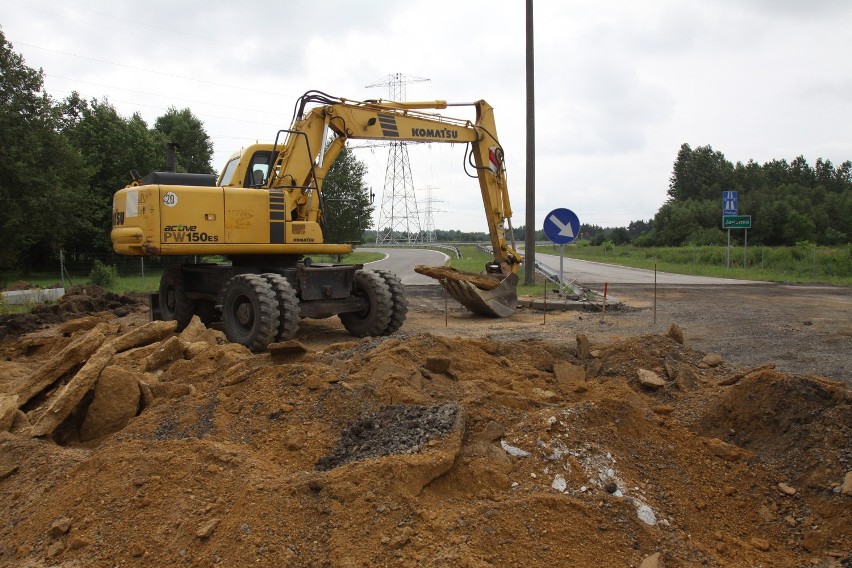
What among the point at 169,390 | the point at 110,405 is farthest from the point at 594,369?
the point at 110,405

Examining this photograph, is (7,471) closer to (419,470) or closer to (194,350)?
(194,350)

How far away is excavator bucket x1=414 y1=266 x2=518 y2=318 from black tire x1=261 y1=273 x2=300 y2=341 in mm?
3780

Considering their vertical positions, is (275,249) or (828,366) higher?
(275,249)

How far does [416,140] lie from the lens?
1391 centimetres

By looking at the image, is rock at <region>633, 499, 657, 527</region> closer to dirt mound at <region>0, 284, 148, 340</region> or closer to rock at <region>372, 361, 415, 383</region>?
rock at <region>372, 361, 415, 383</region>

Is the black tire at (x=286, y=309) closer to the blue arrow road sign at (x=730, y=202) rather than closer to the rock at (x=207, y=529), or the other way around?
the rock at (x=207, y=529)

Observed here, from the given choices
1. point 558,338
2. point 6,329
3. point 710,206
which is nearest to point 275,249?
point 558,338

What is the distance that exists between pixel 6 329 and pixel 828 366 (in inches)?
539

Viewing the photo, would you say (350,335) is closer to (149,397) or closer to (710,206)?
(149,397)

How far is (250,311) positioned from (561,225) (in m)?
7.52

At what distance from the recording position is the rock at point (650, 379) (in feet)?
22.9

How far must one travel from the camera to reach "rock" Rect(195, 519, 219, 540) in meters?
4.02

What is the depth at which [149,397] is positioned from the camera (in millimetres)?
6816

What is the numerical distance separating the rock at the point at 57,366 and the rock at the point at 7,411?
0.32m
